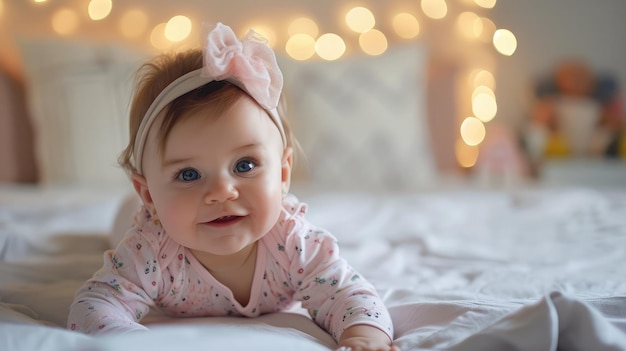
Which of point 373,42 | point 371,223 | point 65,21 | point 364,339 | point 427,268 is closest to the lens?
point 364,339

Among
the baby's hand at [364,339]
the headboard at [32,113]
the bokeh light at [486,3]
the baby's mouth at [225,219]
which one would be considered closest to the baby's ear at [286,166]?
the baby's mouth at [225,219]

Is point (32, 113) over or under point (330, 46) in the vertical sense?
under

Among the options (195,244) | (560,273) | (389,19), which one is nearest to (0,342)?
(195,244)

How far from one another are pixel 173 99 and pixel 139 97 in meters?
0.09

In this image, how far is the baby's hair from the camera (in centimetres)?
75

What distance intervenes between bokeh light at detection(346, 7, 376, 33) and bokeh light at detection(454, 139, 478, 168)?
2.16ft

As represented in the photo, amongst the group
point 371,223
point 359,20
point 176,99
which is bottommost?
point 371,223

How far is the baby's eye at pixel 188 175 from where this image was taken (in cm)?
75

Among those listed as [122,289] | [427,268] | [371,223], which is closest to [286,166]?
[122,289]

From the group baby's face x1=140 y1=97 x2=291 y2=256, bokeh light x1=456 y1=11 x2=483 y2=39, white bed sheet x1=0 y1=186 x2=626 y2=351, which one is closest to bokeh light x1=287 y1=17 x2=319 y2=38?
bokeh light x1=456 y1=11 x2=483 y2=39

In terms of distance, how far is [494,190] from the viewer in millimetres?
1899

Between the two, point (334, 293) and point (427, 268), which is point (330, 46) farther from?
point (334, 293)

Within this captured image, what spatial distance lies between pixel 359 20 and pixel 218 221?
208cm

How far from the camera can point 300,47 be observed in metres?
2.59
